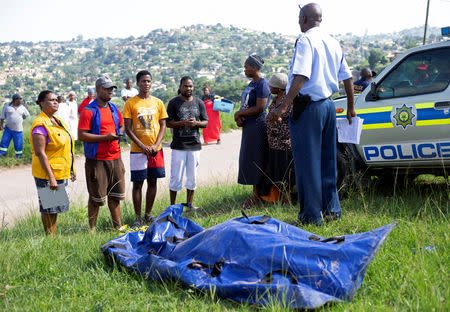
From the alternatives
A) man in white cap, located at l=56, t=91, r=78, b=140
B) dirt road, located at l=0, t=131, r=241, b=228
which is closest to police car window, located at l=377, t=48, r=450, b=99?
dirt road, located at l=0, t=131, r=241, b=228

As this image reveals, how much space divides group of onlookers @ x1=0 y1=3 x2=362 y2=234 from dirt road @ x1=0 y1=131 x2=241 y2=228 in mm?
1272

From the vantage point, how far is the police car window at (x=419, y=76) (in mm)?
4906

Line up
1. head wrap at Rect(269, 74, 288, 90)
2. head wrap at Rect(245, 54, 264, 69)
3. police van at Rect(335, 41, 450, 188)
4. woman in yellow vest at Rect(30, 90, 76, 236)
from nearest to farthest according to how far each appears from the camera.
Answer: woman in yellow vest at Rect(30, 90, 76, 236)
police van at Rect(335, 41, 450, 188)
head wrap at Rect(269, 74, 288, 90)
head wrap at Rect(245, 54, 264, 69)

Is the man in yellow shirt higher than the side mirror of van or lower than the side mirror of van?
lower

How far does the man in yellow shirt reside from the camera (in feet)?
18.3

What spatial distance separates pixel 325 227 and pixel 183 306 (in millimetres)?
1832

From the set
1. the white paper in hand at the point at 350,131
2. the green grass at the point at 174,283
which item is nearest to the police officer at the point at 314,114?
the green grass at the point at 174,283

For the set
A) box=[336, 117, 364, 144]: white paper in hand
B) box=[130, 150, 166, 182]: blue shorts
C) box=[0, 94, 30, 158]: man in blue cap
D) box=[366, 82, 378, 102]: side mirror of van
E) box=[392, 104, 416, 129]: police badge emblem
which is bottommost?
box=[0, 94, 30, 158]: man in blue cap

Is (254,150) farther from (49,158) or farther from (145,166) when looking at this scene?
(49,158)

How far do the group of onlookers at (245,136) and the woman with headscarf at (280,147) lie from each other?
1cm

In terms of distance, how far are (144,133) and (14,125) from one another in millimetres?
8375

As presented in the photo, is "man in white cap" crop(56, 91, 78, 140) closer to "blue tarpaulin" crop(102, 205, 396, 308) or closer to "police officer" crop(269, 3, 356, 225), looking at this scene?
"police officer" crop(269, 3, 356, 225)

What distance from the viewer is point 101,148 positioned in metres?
5.12

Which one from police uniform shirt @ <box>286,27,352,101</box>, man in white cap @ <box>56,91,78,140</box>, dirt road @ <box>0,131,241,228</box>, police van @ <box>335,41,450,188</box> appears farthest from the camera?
man in white cap @ <box>56,91,78,140</box>
